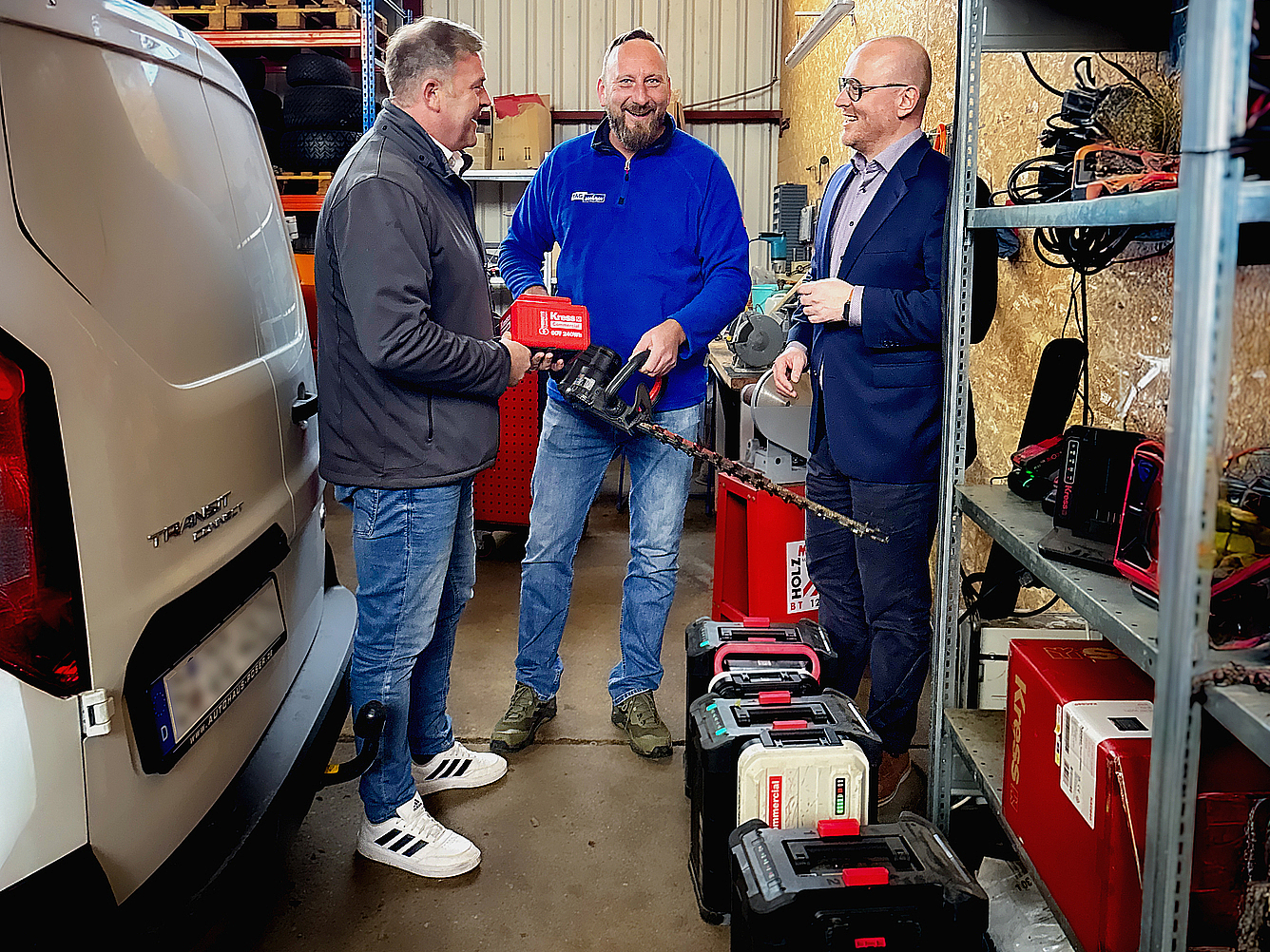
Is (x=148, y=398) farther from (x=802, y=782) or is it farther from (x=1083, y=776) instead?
(x=1083, y=776)

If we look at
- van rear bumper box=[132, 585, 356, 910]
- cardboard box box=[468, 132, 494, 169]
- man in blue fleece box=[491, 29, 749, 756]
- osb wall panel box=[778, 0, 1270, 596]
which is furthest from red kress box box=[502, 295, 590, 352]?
cardboard box box=[468, 132, 494, 169]

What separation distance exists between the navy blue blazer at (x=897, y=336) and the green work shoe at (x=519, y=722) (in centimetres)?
112

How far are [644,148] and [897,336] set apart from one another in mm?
949

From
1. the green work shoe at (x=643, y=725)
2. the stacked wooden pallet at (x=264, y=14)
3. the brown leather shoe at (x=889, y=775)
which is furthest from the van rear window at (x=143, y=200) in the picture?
the stacked wooden pallet at (x=264, y=14)

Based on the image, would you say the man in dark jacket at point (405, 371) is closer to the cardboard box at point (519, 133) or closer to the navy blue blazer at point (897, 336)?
the navy blue blazer at point (897, 336)

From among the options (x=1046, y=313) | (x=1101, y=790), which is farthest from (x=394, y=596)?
(x=1046, y=313)

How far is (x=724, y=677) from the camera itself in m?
2.24

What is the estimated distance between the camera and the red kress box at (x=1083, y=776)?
4.63 feet

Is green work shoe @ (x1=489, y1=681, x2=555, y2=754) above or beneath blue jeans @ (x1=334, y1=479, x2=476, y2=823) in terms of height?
beneath

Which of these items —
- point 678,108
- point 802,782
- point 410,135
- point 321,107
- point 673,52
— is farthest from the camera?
point 673,52

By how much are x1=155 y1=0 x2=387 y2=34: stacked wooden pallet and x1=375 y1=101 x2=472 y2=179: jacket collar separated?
4766mm

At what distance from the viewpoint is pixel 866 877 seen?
5.07 ft

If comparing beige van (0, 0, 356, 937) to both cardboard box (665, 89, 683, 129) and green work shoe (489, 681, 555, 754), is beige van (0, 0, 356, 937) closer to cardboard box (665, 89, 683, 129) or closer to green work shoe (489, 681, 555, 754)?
green work shoe (489, 681, 555, 754)

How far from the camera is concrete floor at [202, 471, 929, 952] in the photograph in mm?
2031
